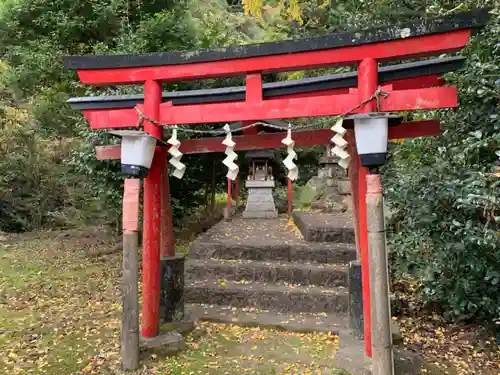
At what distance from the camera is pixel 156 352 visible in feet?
13.3

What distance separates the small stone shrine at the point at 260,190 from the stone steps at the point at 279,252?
3.55 m

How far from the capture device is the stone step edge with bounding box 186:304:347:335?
4825 millimetres

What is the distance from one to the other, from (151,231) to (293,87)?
215cm

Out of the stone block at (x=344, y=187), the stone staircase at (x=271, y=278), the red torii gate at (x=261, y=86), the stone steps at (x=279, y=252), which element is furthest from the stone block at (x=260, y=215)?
the red torii gate at (x=261, y=86)

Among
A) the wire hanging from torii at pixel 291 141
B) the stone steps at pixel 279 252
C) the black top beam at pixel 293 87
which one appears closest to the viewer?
the wire hanging from torii at pixel 291 141

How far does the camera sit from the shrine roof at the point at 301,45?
332 cm

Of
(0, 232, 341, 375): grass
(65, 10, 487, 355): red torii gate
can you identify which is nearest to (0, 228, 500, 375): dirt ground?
(0, 232, 341, 375): grass

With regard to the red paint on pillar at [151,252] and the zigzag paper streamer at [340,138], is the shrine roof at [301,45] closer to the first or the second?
the zigzag paper streamer at [340,138]

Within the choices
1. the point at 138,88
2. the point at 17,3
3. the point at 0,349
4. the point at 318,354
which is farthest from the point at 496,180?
the point at 17,3

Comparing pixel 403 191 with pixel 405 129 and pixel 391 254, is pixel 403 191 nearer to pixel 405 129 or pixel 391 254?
pixel 405 129

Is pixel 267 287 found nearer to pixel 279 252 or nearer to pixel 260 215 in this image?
pixel 279 252

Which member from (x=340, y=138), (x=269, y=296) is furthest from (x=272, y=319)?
(x=340, y=138)

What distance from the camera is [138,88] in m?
7.33

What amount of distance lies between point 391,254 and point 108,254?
19.2 ft
